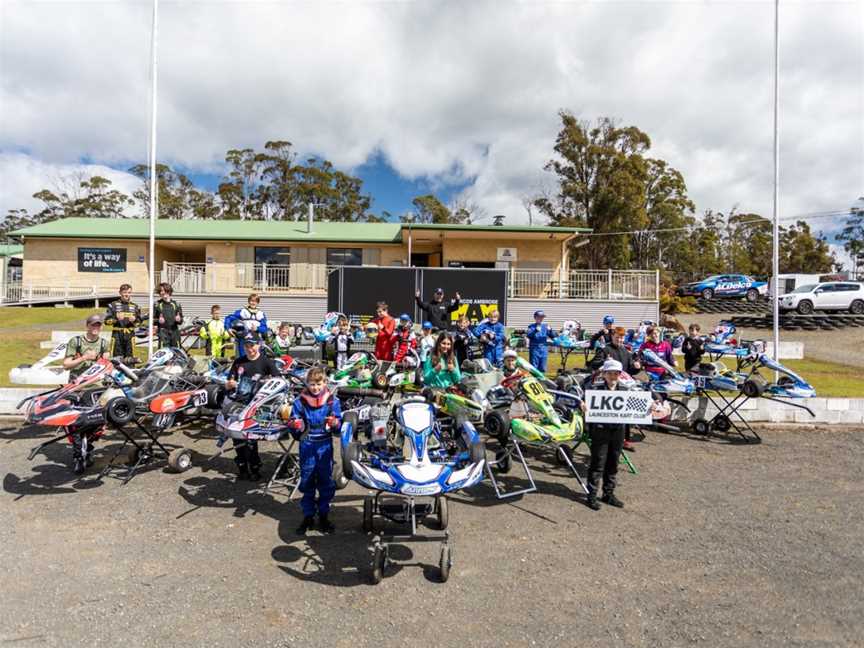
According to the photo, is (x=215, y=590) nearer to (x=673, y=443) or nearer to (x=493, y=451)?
(x=493, y=451)

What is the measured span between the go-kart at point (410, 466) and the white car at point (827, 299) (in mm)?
27369

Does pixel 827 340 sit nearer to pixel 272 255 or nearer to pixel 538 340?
pixel 538 340

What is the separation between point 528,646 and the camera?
3.57 m

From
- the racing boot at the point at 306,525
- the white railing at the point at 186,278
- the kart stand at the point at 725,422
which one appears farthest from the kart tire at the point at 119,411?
the white railing at the point at 186,278

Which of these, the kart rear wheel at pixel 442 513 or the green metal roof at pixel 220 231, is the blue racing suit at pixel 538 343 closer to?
the kart rear wheel at pixel 442 513

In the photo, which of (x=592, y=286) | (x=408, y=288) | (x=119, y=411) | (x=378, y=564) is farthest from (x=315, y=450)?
(x=592, y=286)

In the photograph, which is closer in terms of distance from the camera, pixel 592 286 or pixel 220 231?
pixel 592 286

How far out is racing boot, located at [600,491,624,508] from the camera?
19.7 feet

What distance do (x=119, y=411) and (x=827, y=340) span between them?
25.9 meters

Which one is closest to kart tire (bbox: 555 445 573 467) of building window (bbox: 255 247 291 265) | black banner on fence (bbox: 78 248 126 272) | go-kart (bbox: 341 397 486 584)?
go-kart (bbox: 341 397 486 584)

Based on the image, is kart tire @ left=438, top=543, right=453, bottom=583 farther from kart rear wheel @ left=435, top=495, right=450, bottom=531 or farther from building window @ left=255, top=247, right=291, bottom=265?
building window @ left=255, top=247, right=291, bottom=265

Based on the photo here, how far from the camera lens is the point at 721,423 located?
30.4 ft

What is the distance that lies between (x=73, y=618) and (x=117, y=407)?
2906mm

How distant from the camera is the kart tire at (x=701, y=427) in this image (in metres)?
9.12
